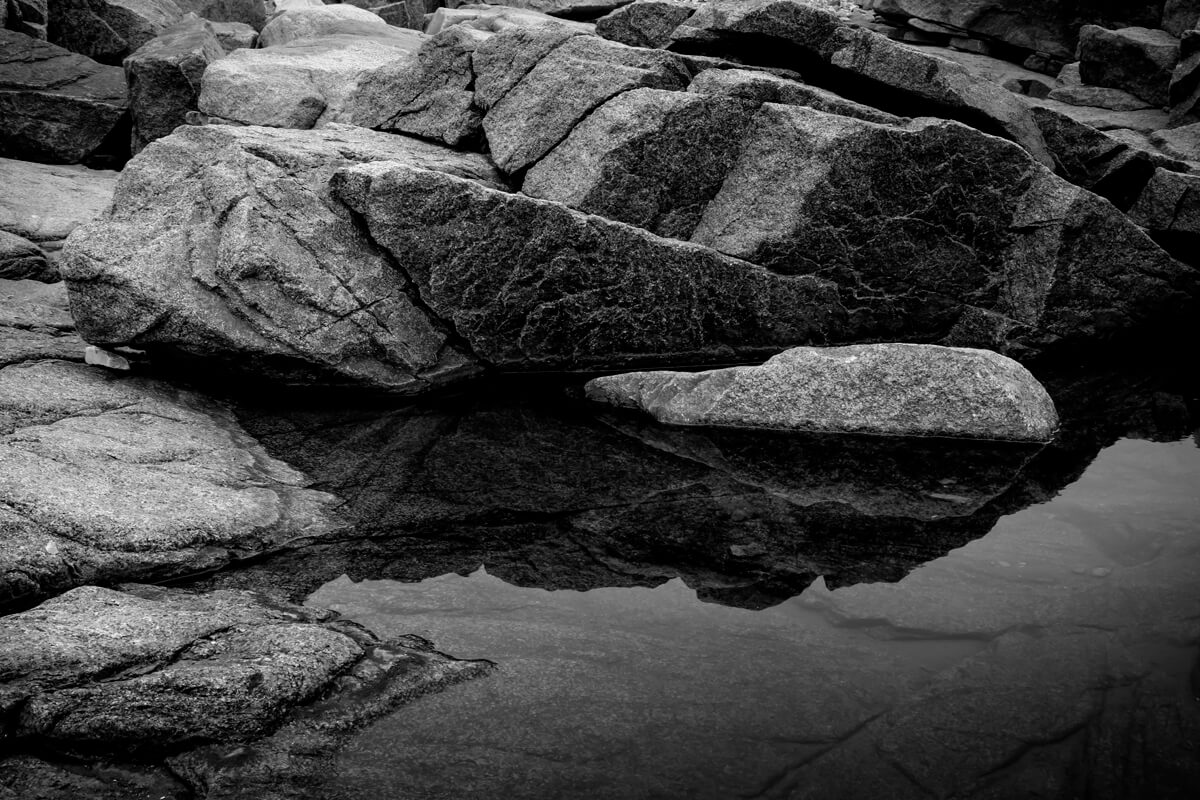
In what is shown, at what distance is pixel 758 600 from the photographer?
757 cm

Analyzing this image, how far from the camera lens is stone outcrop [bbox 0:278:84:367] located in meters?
10.8

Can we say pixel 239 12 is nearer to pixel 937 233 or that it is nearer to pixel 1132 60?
pixel 937 233

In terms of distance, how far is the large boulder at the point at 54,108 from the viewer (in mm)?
18953

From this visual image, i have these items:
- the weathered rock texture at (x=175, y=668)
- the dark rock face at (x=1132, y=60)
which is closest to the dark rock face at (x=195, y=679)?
the weathered rock texture at (x=175, y=668)

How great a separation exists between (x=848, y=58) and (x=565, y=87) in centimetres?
400

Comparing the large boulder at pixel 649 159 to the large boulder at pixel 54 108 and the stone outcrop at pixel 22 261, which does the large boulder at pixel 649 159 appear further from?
the large boulder at pixel 54 108

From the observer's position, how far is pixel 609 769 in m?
5.58

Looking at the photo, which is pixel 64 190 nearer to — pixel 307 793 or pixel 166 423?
pixel 166 423

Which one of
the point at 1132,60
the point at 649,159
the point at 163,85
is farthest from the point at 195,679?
the point at 1132,60

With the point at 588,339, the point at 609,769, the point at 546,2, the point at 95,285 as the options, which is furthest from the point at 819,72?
the point at 546,2

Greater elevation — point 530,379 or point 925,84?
point 925,84

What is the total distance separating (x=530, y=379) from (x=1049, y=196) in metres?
7.54

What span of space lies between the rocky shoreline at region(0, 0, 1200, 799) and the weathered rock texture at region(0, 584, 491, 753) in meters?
0.02

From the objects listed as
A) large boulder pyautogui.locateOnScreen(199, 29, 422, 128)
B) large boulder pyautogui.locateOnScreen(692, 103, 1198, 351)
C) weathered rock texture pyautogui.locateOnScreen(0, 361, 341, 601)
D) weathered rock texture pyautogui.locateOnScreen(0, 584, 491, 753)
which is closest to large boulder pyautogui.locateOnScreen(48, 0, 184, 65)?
large boulder pyautogui.locateOnScreen(199, 29, 422, 128)
